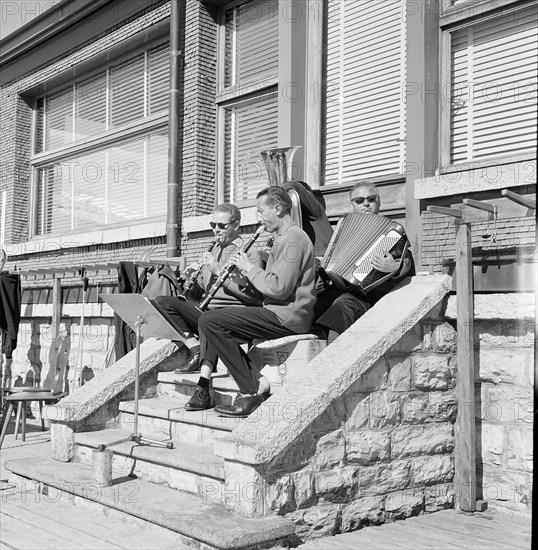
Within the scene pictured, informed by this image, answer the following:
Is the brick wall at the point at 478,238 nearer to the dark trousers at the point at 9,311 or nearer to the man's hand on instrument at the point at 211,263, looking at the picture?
the man's hand on instrument at the point at 211,263

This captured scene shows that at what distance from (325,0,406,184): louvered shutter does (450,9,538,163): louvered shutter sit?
2.14 feet

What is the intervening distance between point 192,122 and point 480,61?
13.7 ft

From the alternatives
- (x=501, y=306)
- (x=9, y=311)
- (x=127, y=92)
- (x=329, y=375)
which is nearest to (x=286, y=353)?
(x=329, y=375)

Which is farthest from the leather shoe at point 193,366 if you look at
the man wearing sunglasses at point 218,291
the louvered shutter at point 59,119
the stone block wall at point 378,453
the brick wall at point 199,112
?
the louvered shutter at point 59,119

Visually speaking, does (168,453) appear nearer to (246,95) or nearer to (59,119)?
(246,95)

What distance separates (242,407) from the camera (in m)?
5.77

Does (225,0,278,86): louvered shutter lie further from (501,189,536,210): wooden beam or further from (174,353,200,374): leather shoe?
(501,189,536,210): wooden beam

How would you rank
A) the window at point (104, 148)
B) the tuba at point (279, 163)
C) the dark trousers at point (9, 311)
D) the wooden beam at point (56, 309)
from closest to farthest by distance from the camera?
the tuba at point (279, 163) < the dark trousers at point (9, 311) < the wooden beam at point (56, 309) < the window at point (104, 148)

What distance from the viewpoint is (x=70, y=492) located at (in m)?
5.74

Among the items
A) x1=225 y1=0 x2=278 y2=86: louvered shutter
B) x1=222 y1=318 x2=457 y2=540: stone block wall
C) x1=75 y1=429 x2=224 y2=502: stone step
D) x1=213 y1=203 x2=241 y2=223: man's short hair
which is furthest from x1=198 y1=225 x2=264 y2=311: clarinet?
x1=225 y1=0 x2=278 y2=86: louvered shutter

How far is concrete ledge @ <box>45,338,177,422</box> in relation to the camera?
660 centimetres

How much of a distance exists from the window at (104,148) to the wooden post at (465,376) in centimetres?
600

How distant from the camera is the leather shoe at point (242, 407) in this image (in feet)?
18.9

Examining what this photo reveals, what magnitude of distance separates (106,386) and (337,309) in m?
2.19
